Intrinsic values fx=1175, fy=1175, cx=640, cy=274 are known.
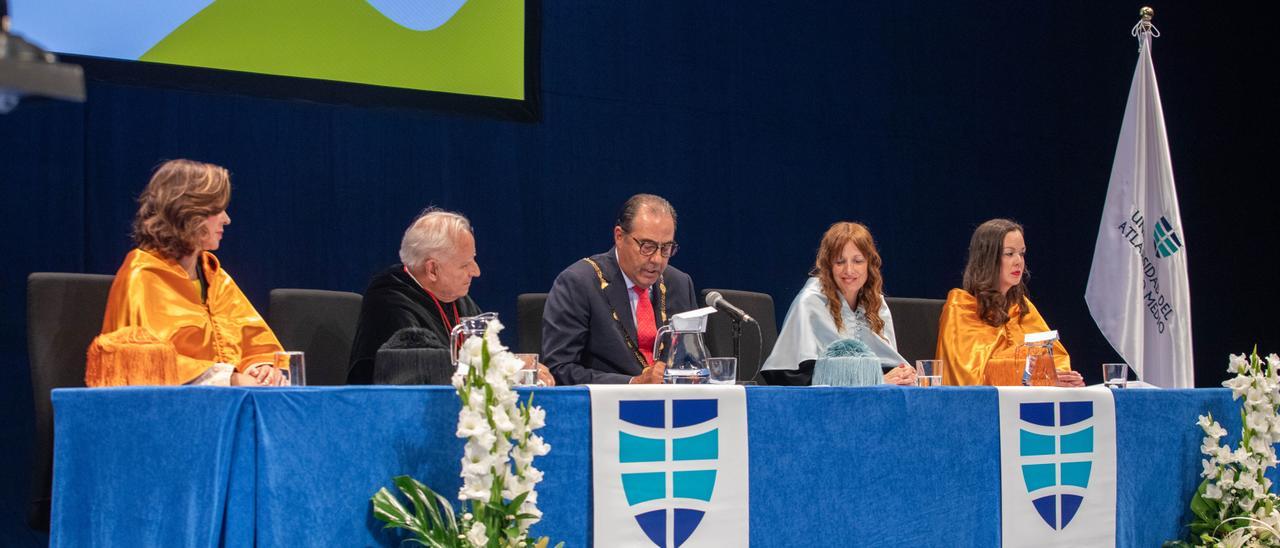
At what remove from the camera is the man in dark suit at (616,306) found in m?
3.35

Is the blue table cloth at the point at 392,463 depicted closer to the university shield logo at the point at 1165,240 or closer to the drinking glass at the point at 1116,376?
the drinking glass at the point at 1116,376

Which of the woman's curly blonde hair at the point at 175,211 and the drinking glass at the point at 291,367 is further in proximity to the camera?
the woman's curly blonde hair at the point at 175,211

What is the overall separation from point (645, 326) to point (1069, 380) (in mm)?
1191

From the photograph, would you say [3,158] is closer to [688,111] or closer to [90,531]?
[90,531]

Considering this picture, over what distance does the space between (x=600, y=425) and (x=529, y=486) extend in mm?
233

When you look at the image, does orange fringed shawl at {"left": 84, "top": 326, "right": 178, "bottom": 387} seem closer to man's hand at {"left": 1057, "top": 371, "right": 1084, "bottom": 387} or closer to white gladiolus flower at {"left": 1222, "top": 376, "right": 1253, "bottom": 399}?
man's hand at {"left": 1057, "top": 371, "right": 1084, "bottom": 387}

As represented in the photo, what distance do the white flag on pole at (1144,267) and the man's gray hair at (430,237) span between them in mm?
2684

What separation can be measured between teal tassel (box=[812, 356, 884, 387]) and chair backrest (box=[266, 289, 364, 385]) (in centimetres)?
136

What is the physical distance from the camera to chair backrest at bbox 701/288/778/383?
12.3 ft

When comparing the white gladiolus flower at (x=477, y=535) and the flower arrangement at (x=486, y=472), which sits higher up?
the flower arrangement at (x=486, y=472)

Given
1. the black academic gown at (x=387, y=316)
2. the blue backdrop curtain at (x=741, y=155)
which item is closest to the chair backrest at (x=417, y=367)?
the black academic gown at (x=387, y=316)

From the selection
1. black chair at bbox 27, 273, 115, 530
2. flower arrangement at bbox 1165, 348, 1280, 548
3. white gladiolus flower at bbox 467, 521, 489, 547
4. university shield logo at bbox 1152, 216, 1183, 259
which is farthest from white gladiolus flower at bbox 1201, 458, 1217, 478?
black chair at bbox 27, 273, 115, 530

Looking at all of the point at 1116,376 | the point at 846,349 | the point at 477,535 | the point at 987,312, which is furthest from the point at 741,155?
the point at 477,535

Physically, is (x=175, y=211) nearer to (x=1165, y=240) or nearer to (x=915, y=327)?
(x=915, y=327)
